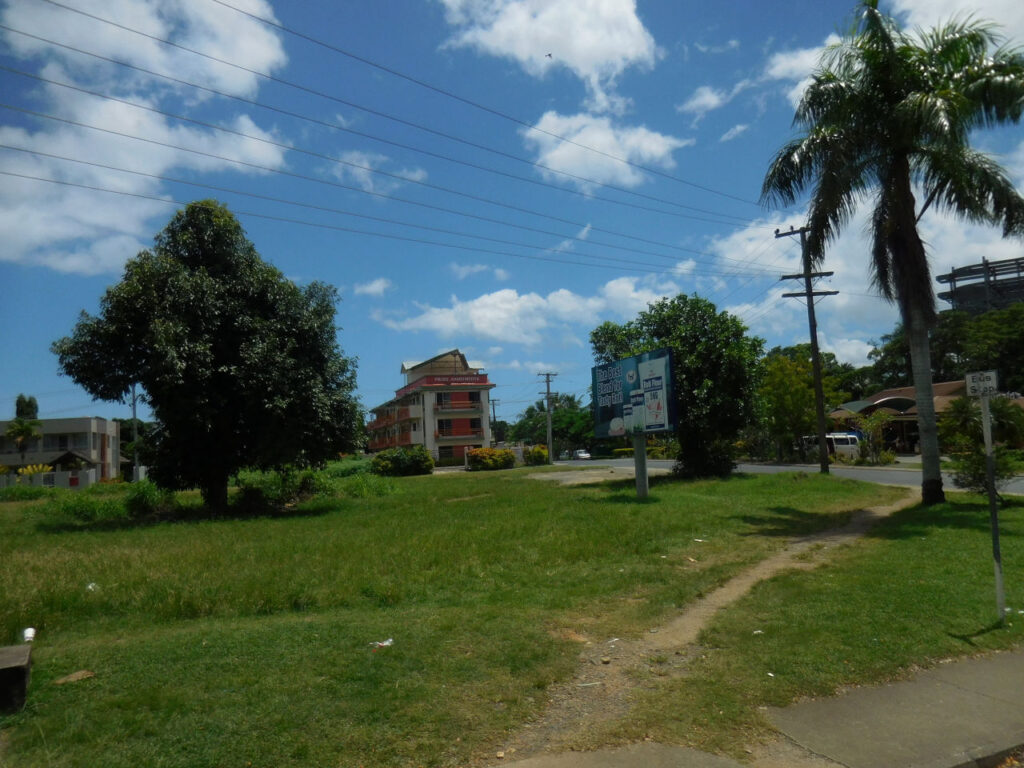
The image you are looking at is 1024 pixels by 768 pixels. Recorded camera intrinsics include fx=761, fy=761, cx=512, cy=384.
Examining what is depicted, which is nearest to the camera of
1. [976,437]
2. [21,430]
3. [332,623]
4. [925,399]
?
[332,623]

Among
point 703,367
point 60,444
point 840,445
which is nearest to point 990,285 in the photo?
point 840,445

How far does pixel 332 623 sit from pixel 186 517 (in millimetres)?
18420

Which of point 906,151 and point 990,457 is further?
point 906,151

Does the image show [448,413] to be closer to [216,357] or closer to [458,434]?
[458,434]

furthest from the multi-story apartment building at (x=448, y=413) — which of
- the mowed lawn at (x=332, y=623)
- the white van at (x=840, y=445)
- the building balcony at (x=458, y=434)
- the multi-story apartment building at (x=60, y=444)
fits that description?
the mowed lawn at (x=332, y=623)

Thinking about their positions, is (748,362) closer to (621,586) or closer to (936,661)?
(621,586)

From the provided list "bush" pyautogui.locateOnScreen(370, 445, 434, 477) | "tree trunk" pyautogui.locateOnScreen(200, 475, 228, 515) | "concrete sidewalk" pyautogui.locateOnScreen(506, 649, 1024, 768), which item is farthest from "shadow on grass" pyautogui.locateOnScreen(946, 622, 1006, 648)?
"bush" pyautogui.locateOnScreen(370, 445, 434, 477)

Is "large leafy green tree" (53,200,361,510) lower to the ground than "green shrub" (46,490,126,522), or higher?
higher

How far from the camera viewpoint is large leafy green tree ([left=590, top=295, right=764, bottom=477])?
3109cm

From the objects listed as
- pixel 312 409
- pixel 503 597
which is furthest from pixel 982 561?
pixel 312 409

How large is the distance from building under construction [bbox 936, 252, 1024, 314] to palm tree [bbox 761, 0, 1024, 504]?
6533 cm

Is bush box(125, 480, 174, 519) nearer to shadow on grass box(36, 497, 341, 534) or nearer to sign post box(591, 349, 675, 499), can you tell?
shadow on grass box(36, 497, 341, 534)

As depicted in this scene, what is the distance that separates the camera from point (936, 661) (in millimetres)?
7328

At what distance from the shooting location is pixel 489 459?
65.2 meters
